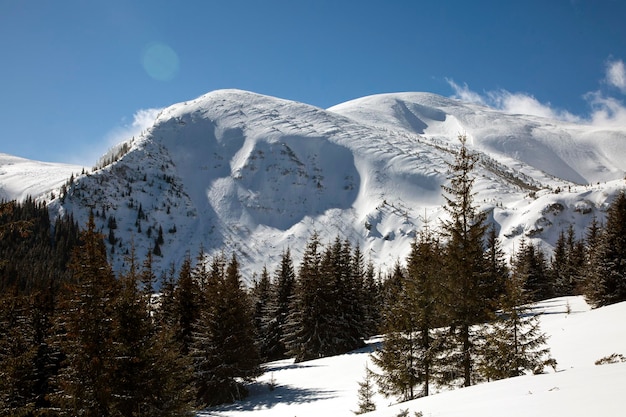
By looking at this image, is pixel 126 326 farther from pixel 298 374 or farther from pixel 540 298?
pixel 540 298

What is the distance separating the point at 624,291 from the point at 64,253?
432 feet

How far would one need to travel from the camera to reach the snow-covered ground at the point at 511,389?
766 centimetres

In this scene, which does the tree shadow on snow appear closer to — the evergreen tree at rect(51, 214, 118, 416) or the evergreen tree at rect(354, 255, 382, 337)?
the evergreen tree at rect(51, 214, 118, 416)

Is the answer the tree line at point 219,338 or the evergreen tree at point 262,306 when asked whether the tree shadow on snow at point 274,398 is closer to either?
the tree line at point 219,338

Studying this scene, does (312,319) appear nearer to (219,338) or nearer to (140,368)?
(219,338)

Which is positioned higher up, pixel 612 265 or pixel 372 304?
pixel 612 265

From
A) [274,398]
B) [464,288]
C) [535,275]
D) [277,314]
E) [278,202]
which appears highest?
[278,202]

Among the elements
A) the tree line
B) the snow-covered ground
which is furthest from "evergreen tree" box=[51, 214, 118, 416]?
the snow-covered ground

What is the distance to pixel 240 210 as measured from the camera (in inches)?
6737

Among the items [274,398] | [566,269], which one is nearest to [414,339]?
[274,398]

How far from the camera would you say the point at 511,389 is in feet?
33.4

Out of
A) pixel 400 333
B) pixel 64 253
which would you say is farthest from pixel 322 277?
pixel 64 253

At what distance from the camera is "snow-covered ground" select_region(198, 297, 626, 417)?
7.66 metres

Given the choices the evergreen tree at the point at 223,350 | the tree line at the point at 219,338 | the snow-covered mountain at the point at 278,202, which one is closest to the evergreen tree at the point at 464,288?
the tree line at the point at 219,338
